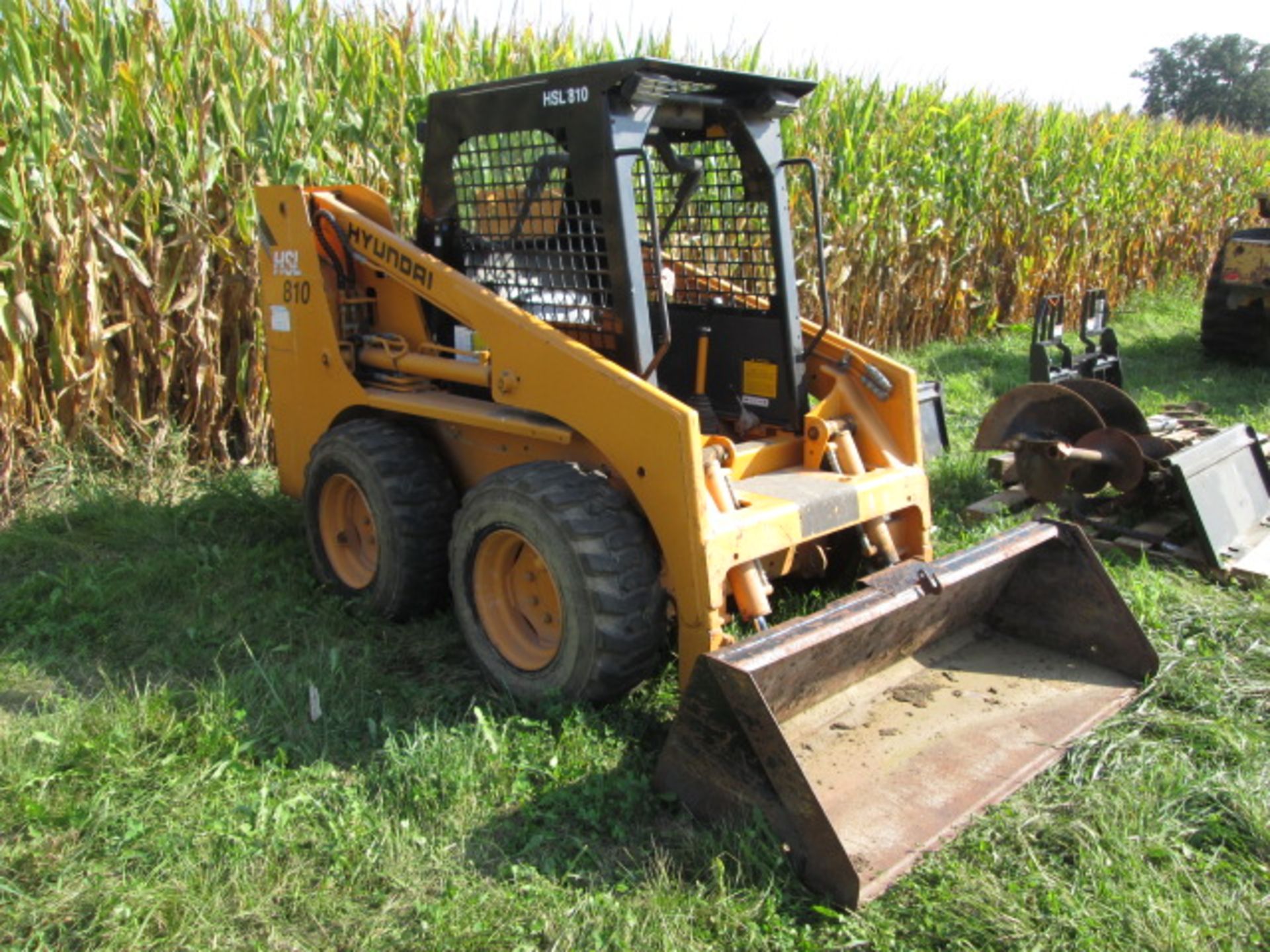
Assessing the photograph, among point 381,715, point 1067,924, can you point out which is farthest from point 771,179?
point 1067,924

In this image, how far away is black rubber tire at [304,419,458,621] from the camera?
4129 millimetres

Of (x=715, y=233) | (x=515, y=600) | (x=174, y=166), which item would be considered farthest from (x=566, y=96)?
(x=174, y=166)

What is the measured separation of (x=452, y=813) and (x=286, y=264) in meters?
2.73

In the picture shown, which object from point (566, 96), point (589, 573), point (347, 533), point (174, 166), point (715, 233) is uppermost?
point (566, 96)

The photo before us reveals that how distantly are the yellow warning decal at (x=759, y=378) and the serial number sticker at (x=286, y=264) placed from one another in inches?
79.1

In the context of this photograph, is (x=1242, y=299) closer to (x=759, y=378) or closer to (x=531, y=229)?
(x=759, y=378)

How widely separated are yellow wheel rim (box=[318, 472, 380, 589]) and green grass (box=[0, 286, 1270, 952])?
24 centimetres

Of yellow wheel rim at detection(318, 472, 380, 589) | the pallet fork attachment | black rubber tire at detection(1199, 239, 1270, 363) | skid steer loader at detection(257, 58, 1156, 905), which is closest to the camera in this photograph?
skid steer loader at detection(257, 58, 1156, 905)

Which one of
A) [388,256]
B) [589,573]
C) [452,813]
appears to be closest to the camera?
[452,813]

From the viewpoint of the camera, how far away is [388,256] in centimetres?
425

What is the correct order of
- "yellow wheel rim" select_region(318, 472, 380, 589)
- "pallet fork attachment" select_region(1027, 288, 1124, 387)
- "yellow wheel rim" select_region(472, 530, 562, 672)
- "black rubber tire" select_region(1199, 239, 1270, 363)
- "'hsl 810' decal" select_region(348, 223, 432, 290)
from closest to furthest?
1. "yellow wheel rim" select_region(472, 530, 562, 672)
2. "'hsl 810' decal" select_region(348, 223, 432, 290)
3. "yellow wheel rim" select_region(318, 472, 380, 589)
4. "pallet fork attachment" select_region(1027, 288, 1124, 387)
5. "black rubber tire" select_region(1199, 239, 1270, 363)

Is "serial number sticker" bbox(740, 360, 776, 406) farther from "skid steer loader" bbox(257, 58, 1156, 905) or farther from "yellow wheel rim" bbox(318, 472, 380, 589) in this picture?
"yellow wheel rim" bbox(318, 472, 380, 589)

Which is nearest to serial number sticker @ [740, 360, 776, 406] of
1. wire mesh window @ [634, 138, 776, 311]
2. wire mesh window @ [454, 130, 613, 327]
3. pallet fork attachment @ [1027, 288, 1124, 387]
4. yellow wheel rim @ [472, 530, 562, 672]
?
wire mesh window @ [634, 138, 776, 311]

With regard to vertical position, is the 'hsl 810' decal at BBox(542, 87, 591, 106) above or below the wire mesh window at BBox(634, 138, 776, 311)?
above
